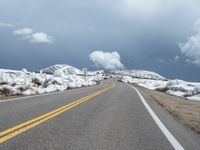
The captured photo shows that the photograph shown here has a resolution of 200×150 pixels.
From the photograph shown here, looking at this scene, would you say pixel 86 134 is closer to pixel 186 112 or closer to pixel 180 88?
pixel 186 112

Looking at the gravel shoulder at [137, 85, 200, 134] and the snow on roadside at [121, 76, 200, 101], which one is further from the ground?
the snow on roadside at [121, 76, 200, 101]

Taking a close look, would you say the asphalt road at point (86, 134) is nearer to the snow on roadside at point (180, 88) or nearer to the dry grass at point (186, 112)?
the dry grass at point (186, 112)

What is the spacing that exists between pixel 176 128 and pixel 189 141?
63.3 inches

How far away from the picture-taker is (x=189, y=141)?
5.99 meters

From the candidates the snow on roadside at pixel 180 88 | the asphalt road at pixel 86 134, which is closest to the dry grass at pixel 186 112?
the asphalt road at pixel 86 134

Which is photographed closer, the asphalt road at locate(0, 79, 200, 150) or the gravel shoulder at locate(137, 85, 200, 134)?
the asphalt road at locate(0, 79, 200, 150)

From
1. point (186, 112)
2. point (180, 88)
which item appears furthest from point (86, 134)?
point (180, 88)

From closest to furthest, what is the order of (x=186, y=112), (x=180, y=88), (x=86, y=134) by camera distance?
(x=86, y=134) → (x=186, y=112) → (x=180, y=88)

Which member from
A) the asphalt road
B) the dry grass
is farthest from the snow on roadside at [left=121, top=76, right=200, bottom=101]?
the asphalt road

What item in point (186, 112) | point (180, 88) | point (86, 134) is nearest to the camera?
point (86, 134)

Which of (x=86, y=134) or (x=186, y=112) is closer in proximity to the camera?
(x=86, y=134)

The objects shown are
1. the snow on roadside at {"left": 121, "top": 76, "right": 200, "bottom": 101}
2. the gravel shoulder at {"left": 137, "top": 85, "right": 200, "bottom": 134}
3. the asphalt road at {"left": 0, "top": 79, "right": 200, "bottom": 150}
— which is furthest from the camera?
the snow on roadside at {"left": 121, "top": 76, "right": 200, "bottom": 101}

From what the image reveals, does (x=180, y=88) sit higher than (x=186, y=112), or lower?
higher

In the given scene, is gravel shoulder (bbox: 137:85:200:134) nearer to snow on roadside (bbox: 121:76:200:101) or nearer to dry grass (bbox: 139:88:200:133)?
dry grass (bbox: 139:88:200:133)
